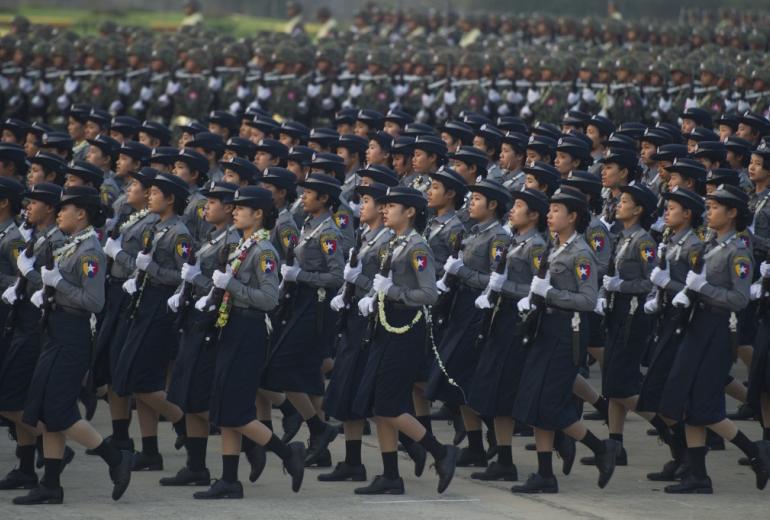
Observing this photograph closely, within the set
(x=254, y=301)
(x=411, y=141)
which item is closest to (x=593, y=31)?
(x=411, y=141)

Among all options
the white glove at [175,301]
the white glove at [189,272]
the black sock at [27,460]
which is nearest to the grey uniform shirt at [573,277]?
the white glove at [189,272]

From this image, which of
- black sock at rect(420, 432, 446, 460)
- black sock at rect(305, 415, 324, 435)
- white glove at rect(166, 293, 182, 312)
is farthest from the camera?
black sock at rect(305, 415, 324, 435)

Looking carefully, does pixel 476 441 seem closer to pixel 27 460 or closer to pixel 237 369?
pixel 237 369

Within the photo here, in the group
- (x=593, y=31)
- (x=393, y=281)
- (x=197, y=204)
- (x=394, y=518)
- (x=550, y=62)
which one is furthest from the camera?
(x=593, y=31)

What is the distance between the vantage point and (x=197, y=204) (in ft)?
40.9

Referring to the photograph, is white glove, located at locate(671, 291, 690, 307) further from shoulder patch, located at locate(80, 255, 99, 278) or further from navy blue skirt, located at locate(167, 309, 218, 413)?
shoulder patch, located at locate(80, 255, 99, 278)

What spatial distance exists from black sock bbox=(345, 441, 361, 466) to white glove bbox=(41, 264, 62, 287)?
2.18 m

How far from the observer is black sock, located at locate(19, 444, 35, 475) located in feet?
33.2

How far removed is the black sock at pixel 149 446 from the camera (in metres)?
11.0

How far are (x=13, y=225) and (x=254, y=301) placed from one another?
1751 mm

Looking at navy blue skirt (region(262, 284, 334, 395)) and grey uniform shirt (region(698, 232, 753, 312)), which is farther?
navy blue skirt (region(262, 284, 334, 395))

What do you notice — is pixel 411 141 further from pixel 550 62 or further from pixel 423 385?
pixel 550 62

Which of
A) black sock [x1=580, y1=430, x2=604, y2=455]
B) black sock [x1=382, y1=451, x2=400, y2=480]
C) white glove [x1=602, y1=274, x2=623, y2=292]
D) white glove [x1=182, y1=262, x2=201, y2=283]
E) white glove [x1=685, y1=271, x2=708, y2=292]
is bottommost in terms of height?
black sock [x1=382, y1=451, x2=400, y2=480]

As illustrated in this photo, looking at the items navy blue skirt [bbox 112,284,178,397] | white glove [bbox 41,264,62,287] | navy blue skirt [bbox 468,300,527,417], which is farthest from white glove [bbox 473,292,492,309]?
white glove [bbox 41,264,62,287]
